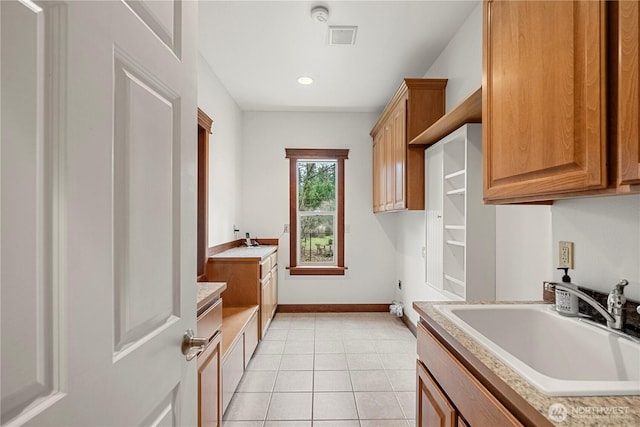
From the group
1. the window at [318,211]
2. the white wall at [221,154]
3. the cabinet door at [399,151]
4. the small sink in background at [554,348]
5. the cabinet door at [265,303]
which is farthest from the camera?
the window at [318,211]

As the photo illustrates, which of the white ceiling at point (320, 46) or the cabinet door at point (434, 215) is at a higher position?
the white ceiling at point (320, 46)

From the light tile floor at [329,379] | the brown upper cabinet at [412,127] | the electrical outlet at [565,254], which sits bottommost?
the light tile floor at [329,379]

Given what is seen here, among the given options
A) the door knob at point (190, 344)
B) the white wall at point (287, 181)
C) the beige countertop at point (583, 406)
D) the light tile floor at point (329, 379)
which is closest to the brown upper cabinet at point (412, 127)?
the white wall at point (287, 181)

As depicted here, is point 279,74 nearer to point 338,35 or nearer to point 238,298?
point 338,35

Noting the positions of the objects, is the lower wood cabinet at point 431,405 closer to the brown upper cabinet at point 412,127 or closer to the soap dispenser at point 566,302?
the soap dispenser at point 566,302

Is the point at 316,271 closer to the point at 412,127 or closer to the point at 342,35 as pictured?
the point at 412,127

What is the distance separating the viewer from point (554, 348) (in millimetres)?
1272

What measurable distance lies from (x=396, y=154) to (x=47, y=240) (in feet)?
10.3

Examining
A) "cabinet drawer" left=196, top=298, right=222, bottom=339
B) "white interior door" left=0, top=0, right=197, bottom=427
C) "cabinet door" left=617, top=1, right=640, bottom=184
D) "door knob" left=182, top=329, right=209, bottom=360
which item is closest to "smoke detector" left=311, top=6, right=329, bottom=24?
"white interior door" left=0, top=0, right=197, bottom=427

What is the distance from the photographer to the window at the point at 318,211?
4672 millimetres

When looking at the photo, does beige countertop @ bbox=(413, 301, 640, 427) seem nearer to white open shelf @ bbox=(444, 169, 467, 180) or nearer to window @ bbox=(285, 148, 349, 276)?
white open shelf @ bbox=(444, 169, 467, 180)

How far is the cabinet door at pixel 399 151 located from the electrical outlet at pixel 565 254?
1.58 m

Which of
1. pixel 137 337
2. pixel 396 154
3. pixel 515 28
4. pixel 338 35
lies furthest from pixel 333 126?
pixel 137 337

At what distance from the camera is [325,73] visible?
3400mm
